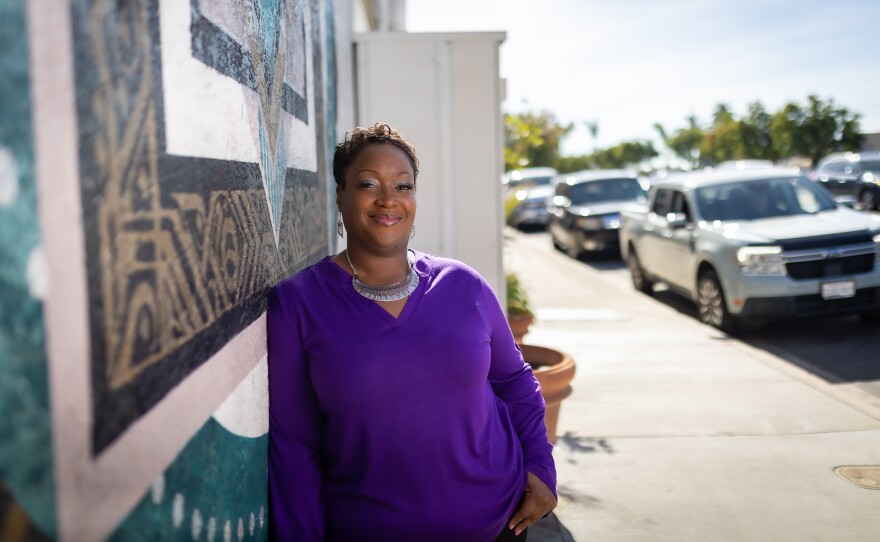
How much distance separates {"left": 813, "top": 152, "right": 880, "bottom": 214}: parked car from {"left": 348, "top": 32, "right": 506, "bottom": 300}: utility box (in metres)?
19.5

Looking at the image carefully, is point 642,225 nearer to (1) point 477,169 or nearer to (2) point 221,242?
(1) point 477,169

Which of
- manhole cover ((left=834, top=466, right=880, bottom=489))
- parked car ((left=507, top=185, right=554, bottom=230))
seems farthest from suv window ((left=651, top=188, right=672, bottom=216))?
parked car ((left=507, top=185, right=554, bottom=230))

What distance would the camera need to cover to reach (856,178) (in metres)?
23.2

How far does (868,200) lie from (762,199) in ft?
52.4

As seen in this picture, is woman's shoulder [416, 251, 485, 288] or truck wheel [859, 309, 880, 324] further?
truck wheel [859, 309, 880, 324]

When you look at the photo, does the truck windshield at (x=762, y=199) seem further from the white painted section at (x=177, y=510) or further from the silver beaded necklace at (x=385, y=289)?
the white painted section at (x=177, y=510)

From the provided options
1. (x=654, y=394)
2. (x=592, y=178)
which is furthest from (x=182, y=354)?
(x=592, y=178)

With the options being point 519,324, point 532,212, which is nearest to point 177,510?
point 519,324

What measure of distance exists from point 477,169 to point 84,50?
499 centimetres

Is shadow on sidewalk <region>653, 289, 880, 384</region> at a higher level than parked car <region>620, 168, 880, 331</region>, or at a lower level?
lower

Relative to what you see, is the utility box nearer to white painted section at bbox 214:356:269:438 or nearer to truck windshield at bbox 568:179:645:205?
white painted section at bbox 214:356:269:438

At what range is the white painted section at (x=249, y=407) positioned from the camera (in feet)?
5.92

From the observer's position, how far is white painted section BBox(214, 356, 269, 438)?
1.80m

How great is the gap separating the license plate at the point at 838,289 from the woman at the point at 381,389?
21.2 feet
